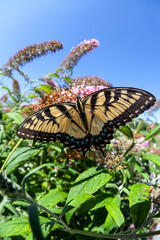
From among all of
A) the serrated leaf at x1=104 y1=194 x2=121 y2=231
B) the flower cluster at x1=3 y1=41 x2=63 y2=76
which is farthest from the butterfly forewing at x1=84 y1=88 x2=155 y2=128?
the flower cluster at x1=3 y1=41 x2=63 y2=76

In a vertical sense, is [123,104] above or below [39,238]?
above

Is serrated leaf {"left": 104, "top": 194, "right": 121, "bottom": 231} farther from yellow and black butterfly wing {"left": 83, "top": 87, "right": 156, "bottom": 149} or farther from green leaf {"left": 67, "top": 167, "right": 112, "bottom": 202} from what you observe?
yellow and black butterfly wing {"left": 83, "top": 87, "right": 156, "bottom": 149}

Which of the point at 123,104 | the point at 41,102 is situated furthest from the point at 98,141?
the point at 41,102

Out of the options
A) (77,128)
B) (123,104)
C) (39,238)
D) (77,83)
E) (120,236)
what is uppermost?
(77,83)

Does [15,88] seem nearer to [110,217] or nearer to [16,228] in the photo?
[16,228]

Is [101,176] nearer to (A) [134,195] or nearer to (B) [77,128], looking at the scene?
(A) [134,195]

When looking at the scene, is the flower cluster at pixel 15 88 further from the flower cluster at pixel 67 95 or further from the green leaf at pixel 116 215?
the green leaf at pixel 116 215

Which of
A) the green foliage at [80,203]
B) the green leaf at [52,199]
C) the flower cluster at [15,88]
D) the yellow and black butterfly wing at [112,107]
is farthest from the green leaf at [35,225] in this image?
the flower cluster at [15,88]
